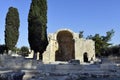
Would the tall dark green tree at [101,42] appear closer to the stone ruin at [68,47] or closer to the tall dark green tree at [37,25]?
the stone ruin at [68,47]

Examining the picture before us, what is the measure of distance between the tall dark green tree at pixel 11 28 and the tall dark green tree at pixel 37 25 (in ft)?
13.6

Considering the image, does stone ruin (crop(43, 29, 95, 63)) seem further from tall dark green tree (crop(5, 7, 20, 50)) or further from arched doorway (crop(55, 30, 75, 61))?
tall dark green tree (crop(5, 7, 20, 50))

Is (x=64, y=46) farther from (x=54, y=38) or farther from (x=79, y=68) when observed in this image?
(x=79, y=68)

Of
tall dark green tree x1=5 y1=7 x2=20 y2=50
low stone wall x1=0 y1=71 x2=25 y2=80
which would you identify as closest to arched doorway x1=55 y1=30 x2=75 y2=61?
tall dark green tree x1=5 y1=7 x2=20 y2=50

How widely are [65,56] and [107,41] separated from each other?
15.7 m

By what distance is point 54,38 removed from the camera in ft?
130

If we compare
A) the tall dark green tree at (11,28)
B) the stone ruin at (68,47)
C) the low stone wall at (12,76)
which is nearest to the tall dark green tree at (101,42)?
the stone ruin at (68,47)

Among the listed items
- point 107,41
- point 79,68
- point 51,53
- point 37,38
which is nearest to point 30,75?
point 79,68

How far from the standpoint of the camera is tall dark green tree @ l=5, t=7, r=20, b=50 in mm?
33219

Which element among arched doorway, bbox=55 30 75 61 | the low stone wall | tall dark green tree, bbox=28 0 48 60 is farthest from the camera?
arched doorway, bbox=55 30 75 61

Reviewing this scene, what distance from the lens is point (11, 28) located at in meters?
33.2

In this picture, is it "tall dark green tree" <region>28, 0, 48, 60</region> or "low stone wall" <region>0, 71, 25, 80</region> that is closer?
"low stone wall" <region>0, 71, 25, 80</region>

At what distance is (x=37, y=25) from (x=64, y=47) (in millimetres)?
13040

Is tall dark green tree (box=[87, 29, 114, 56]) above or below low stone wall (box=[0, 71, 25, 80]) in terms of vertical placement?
above
